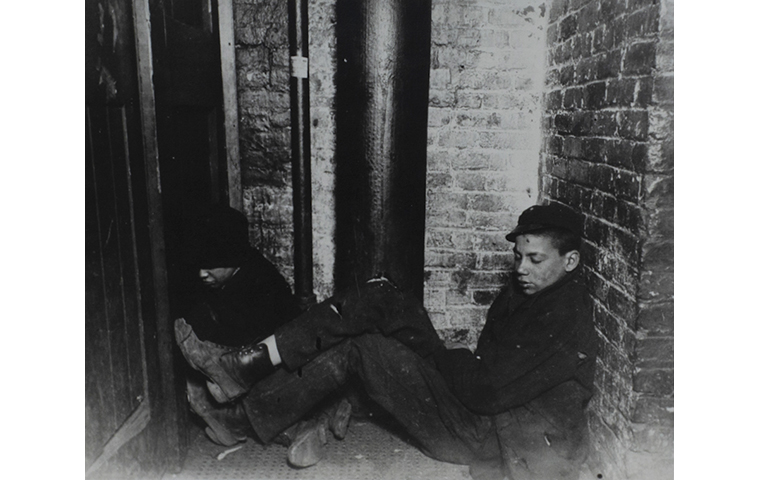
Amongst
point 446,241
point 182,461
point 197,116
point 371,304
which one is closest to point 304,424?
point 182,461

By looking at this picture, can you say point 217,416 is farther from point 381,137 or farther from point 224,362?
point 381,137

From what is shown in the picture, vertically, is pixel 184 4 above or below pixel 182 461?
above

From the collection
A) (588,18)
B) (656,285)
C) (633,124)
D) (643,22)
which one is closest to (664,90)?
(633,124)

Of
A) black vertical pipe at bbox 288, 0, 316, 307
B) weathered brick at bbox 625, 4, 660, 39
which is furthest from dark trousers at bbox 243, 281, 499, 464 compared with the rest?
weathered brick at bbox 625, 4, 660, 39

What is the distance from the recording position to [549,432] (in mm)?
2400

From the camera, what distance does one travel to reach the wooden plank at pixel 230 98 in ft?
10.6

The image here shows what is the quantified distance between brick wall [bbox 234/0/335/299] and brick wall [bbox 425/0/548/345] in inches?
25.0

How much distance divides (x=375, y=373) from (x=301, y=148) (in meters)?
1.44

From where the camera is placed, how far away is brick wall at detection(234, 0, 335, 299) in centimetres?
325

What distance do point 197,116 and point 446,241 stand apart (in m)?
1.66

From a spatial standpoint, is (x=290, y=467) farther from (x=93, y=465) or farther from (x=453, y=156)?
(x=453, y=156)

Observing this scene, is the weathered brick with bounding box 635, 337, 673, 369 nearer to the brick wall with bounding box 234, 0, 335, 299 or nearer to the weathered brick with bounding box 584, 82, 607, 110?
the weathered brick with bounding box 584, 82, 607, 110

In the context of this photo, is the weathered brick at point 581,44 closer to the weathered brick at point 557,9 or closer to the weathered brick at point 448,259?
the weathered brick at point 557,9

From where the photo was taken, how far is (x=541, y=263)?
256cm
